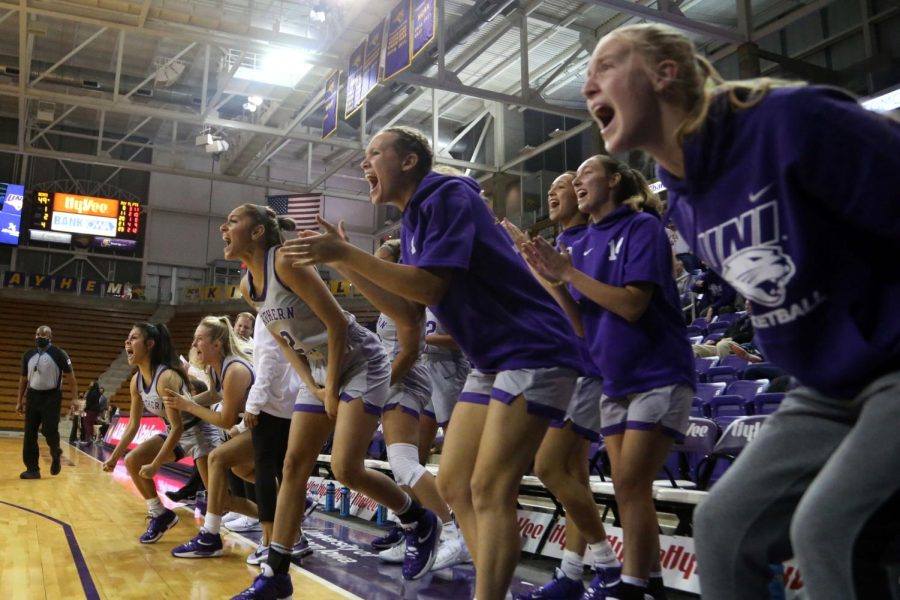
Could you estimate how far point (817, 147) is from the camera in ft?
3.77

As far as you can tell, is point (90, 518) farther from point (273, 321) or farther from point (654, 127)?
point (654, 127)

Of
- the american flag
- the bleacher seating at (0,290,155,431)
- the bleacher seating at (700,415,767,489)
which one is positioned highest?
the american flag

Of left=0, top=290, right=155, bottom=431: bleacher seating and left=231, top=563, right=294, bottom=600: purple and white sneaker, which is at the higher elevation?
left=0, top=290, right=155, bottom=431: bleacher seating

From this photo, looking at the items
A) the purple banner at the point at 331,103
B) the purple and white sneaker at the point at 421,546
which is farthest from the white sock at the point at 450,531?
the purple banner at the point at 331,103

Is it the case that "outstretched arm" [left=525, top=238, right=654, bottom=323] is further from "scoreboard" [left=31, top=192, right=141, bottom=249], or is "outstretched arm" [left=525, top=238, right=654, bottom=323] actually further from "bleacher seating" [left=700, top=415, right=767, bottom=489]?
"scoreboard" [left=31, top=192, right=141, bottom=249]

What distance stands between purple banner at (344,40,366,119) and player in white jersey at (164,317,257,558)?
858 cm

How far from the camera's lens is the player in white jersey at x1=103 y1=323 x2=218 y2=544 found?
486cm

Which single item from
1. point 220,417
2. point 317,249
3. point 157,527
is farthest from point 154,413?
point 317,249

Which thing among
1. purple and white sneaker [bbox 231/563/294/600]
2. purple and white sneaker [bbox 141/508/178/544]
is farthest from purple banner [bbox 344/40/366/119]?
purple and white sneaker [bbox 231/563/294/600]

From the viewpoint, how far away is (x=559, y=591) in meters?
2.87

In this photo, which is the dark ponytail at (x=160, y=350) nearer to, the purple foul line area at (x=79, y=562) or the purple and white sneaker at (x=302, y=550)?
the purple foul line area at (x=79, y=562)

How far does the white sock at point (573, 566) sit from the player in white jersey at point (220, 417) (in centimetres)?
198

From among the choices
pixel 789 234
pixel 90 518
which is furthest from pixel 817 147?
pixel 90 518

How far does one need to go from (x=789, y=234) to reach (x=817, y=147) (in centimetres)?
14
